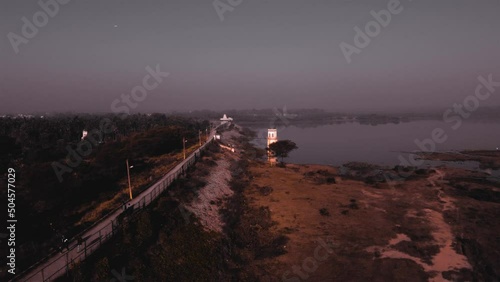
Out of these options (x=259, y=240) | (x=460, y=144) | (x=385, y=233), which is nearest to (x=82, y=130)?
(x=259, y=240)

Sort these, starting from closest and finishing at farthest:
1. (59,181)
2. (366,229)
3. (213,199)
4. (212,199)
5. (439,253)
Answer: (439,253) → (366,229) → (212,199) → (59,181) → (213,199)

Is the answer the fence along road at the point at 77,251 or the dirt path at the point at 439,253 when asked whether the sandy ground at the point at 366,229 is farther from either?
the fence along road at the point at 77,251

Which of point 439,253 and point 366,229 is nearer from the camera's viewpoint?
point 439,253

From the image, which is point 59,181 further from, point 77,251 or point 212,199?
point 77,251

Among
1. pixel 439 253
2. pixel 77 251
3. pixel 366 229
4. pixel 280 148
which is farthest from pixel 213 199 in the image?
pixel 280 148

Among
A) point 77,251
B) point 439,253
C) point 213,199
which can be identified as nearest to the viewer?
point 77,251

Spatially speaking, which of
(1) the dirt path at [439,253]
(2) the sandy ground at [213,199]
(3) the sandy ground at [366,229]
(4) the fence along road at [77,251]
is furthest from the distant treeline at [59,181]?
(1) the dirt path at [439,253]

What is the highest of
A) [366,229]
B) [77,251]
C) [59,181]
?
[59,181]

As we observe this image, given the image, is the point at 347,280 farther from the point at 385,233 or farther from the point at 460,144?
the point at 460,144

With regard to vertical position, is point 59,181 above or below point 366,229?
above

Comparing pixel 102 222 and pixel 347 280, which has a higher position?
pixel 102 222

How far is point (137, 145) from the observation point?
7300 centimetres

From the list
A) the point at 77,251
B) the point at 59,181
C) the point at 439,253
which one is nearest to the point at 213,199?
the point at 59,181

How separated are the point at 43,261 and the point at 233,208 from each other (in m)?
23.4
